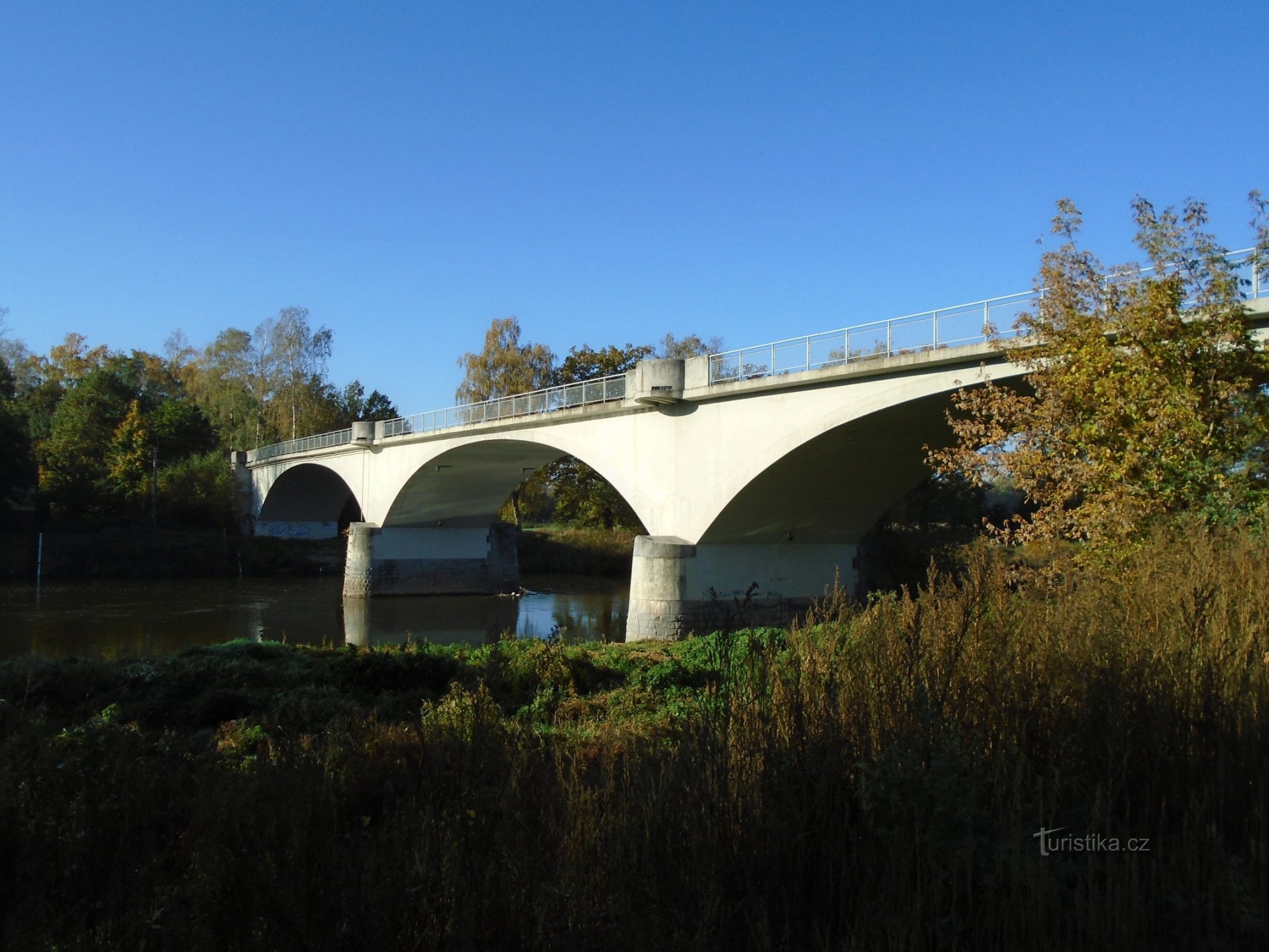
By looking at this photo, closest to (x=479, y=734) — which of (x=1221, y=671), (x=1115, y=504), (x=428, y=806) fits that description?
(x=428, y=806)

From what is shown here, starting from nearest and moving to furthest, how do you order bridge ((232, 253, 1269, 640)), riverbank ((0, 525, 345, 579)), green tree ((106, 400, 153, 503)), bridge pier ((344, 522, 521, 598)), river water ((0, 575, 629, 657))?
bridge ((232, 253, 1269, 640))
river water ((0, 575, 629, 657))
bridge pier ((344, 522, 521, 598))
riverbank ((0, 525, 345, 579))
green tree ((106, 400, 153, 503))

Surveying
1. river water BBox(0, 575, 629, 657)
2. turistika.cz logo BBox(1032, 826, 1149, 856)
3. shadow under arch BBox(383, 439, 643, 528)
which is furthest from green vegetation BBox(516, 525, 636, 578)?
turistika.cz logo BBox(1032, 826, 1149, 856)

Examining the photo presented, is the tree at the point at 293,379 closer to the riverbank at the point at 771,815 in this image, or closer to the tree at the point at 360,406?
the tree at the point at 360,406

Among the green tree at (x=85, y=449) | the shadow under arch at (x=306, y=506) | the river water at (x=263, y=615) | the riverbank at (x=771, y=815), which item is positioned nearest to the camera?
the riverbank at (x=771, y=815)

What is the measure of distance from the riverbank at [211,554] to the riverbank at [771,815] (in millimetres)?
36648

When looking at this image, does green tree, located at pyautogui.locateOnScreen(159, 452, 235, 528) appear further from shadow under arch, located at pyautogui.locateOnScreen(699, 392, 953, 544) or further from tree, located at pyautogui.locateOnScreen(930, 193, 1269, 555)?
tree, located at pyautogui.locateOnScreen(930, 193, 1269, 555)

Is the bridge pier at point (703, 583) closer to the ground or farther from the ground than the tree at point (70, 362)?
closer to the ground

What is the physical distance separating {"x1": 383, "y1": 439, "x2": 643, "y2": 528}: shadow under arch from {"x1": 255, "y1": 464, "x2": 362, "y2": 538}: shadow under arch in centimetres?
1309

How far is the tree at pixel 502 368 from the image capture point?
43781mm

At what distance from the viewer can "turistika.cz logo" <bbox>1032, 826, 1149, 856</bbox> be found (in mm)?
2545

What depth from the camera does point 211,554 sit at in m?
40.5

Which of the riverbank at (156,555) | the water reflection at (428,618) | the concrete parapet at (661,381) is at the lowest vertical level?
the water reflection at (428,618)

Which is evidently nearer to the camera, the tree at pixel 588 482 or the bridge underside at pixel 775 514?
the bridge underside at pixel 775 514

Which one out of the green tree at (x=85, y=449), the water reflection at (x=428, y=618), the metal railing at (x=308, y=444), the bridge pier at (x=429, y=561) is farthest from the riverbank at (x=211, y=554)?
the water reflection at (x=428, y=618)
